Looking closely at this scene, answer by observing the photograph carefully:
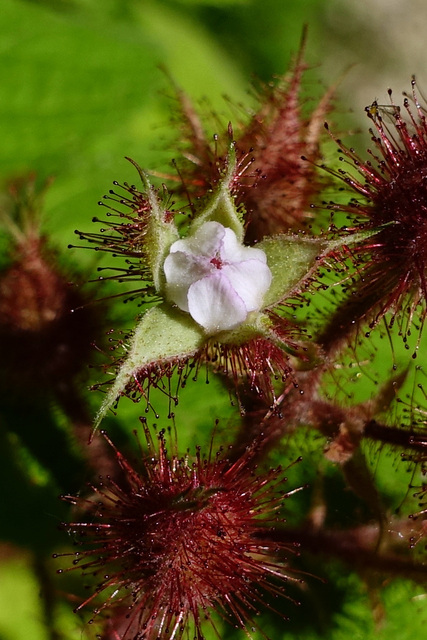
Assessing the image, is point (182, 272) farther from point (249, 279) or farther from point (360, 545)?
point (360, 545)

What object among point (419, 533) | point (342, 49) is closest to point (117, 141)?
point (419, 533)

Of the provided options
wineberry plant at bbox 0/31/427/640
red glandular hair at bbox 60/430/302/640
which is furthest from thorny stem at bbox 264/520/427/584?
red glandular hair at bbox 60/430/302/640

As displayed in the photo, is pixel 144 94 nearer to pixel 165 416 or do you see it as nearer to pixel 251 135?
pixel 251 135

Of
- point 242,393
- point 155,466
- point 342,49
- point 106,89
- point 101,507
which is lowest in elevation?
point 101,507

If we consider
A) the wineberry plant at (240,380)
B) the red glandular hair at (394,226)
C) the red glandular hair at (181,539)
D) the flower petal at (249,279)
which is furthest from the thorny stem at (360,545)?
the flower petal at (249,279)

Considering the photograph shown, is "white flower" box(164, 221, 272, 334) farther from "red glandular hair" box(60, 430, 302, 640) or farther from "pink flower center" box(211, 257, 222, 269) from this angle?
"red glandular hair" box(60, 430, 302, 640)

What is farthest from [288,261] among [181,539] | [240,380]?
[181,539]
